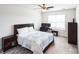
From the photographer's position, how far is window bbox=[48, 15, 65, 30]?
16.0 feet

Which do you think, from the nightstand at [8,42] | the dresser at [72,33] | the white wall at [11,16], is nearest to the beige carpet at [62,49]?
the dresser at [72,33]

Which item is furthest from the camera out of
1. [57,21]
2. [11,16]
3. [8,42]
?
[57,21]

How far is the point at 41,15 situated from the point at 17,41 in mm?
3271

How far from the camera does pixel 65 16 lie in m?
4.58

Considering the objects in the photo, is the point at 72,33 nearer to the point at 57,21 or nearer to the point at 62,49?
the point at 62,49

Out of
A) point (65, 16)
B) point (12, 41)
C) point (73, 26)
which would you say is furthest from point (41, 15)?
point (12, 41)

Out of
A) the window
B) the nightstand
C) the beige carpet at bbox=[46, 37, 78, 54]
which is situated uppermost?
the window

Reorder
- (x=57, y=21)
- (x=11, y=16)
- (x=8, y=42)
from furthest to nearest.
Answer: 1. (x=57, y=21)
2. (x=11, y=16)
3. (x=8, y=42)

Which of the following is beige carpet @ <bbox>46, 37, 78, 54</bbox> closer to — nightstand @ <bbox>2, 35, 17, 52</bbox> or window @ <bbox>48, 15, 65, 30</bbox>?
nightstand @ <bbox>2, 35, 17, 52</bbox>

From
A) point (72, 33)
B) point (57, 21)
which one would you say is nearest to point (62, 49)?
point (72, 33)

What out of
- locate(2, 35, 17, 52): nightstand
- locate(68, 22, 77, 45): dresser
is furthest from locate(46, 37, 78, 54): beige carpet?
locate(2, 35, 17, 52): nightstand

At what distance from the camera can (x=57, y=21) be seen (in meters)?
5.20

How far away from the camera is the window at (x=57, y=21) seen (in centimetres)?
489
